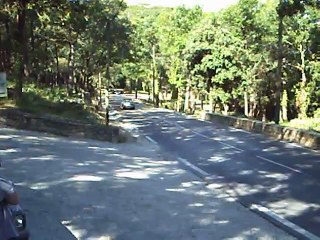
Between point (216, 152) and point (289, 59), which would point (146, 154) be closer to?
point (216, 152)

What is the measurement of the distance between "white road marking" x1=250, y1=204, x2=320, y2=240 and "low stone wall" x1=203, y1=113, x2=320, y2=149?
43.9 ft

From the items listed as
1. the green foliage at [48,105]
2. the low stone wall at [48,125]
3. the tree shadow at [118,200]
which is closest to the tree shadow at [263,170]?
the tree shadow at [118,200]

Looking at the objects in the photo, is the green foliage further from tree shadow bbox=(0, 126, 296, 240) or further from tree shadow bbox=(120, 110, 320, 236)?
tree shadow bbox=(0, 126, 296, 240)

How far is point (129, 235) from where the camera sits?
7039mm

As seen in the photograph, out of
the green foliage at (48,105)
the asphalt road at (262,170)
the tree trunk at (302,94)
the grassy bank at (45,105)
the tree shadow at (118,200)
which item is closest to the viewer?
the tree shadow at (118,200)

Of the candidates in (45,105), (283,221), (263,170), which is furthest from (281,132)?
(283,221)

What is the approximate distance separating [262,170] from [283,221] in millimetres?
6438

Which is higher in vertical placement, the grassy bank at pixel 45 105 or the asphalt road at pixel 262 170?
the grassy bank at pixel 45 105

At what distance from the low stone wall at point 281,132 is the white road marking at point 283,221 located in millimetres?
13395

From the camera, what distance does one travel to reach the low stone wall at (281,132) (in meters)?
22.9

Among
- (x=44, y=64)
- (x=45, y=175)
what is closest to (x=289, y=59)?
(x=44, y=64)

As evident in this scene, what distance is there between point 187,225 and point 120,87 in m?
137

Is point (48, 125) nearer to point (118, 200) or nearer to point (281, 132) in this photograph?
point (118, 200)

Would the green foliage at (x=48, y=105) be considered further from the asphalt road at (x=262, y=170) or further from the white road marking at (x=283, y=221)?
the white road marking at (x=283, y=221)
